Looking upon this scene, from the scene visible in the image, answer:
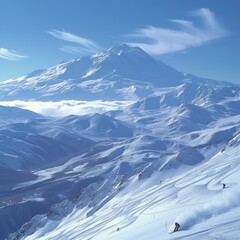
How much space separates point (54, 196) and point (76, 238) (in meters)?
122

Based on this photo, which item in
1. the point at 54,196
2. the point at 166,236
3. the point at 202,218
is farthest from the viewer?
the point at 54,196

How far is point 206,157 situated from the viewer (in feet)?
419

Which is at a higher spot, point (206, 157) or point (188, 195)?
point (206, 157)

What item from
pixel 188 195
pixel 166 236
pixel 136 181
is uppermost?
pixel 136 181

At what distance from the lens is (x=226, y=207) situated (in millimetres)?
34562

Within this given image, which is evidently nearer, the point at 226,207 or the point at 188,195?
the point at 226,207

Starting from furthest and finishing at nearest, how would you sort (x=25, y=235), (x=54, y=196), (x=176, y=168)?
(x=54, y=196)
(x=176, y=168)
(x=25, y=235)

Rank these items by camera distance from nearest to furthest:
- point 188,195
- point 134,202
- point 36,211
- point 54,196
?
1. point 188,195
2. point 134,202
3. point 36,211
4. point 54,196

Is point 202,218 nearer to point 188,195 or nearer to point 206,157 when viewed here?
point 188,195

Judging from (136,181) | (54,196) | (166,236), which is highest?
(54,196)

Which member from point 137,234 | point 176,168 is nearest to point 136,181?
point 176,168

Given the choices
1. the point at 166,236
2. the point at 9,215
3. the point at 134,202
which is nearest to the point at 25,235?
the point at 134,202

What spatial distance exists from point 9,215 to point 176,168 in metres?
68.1

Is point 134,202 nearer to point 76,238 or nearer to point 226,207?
point 76,238
